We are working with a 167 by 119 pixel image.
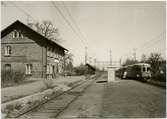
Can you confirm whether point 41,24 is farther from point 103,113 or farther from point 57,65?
point 103,113

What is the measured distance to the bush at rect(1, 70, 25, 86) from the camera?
22517mm

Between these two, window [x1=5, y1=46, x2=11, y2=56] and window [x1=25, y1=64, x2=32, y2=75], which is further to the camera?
window [x1=5, y1=46, x2=11, y2=56]

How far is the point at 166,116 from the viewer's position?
905cm

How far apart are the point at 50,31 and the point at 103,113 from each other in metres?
45.7

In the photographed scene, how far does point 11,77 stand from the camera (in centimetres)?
2369

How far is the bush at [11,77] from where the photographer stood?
22.5 meters

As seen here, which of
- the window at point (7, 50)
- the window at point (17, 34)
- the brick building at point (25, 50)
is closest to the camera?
the brick building at point (25, 50)

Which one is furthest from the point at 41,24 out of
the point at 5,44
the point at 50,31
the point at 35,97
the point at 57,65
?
the point at 35,97

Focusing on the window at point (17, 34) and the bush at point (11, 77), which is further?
the window at point (17, 34)

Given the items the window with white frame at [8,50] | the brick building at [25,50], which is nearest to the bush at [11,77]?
the brick building at [25,50]

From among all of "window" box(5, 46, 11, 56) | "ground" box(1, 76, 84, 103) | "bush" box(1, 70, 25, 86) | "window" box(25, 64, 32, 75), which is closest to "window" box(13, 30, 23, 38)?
"window" box(5, 46, 11, 56)

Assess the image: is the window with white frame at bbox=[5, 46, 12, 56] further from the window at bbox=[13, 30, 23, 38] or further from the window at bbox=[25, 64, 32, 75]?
the window at bbox=[25, 64, 32, 75]

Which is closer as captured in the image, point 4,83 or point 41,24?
point 4,83

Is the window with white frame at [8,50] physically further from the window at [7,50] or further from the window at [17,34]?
the window at [17,34]
